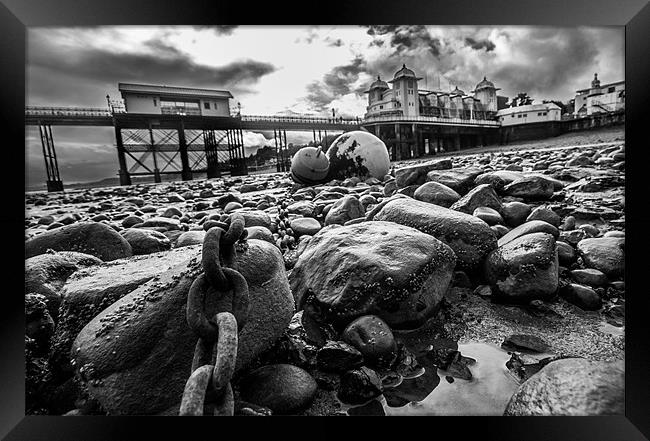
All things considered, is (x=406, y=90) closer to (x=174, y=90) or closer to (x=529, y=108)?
(x=529, y=108)

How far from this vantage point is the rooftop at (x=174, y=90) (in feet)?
8.23

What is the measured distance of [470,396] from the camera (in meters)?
1.29

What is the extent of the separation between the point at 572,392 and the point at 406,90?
266 centimetres

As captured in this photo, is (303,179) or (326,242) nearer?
(326,242)

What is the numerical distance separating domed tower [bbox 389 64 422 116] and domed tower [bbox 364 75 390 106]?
0.30 feet

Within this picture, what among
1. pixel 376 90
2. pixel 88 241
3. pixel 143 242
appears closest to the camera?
pixel 88 241

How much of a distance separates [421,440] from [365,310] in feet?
1.84

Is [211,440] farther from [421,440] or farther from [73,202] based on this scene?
[73,202]

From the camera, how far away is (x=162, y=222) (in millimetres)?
3189

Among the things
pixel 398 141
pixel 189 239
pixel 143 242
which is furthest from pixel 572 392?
pixel 398 141

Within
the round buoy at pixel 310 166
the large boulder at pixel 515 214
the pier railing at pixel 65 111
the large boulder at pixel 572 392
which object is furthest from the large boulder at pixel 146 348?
the round buoy at pixel 310 166

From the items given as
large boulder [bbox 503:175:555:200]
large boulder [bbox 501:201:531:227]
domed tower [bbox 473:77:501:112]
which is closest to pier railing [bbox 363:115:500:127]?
domed tower [bbox 473:77:501:112]

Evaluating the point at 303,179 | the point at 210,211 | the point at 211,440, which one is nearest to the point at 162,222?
the point at 210,211
